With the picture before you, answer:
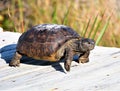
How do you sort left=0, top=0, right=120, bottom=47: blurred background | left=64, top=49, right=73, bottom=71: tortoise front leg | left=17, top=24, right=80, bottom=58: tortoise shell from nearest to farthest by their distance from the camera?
1. left=64, top=49, right=73, bottom=71: tortoise front leg
2. left=17, top=24, right=80, bottom=58: tortoise shell
3. left=0, top=0, right=120, bottom=47: blurred background

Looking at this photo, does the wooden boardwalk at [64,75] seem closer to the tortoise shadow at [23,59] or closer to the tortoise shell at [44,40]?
the tortoise shadow at [23,59]

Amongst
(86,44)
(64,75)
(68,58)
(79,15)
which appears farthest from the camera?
(79,15)

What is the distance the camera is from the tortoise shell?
13.8 feet

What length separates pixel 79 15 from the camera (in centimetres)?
691

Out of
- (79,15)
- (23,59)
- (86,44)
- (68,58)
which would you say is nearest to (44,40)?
(68,58)

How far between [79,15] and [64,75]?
300 cm

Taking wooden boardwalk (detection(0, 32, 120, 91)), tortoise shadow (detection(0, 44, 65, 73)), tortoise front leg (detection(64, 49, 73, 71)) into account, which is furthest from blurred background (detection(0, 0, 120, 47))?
tortoise front leg (detection(64, 49, 73, 71))

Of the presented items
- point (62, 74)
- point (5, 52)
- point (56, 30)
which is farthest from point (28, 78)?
point (5, 52)

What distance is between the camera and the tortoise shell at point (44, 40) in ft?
13.8

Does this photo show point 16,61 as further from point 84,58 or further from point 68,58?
point 84,58

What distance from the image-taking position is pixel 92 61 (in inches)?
175

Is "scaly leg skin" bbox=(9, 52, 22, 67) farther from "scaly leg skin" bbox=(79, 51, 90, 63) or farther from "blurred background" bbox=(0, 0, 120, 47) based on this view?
"blurred background" bbox=(0, 0, 120, 47)

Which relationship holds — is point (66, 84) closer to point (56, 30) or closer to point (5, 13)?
point (56, 30)

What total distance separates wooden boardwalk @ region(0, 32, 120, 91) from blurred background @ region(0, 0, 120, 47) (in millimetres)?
1561
